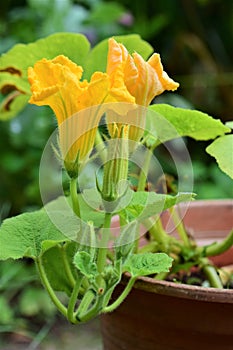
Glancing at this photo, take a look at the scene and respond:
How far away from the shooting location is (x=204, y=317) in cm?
60

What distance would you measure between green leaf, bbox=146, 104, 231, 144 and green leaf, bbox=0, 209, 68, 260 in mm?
150

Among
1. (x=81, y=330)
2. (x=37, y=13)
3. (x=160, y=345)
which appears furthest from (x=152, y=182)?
(x=37, y=13)

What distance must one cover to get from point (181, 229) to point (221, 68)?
130 cm

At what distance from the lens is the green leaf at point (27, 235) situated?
21.5 inches

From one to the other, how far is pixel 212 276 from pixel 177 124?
176mm

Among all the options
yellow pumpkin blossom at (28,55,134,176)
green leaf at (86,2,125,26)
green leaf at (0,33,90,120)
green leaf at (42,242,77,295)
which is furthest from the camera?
green leaf at (86,2,125,26)

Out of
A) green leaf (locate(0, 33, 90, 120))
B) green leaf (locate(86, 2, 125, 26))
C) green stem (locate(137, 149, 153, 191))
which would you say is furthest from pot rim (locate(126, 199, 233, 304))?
green leaf (locate(86, 2, 125, 26))

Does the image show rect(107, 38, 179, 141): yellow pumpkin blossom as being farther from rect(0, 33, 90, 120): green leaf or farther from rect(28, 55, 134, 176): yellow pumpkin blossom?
rect(0, 33, 90, 120): green leaf

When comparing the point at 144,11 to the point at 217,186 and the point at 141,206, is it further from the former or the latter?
the point at 141,206

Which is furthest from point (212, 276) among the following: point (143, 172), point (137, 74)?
point (137, 74)

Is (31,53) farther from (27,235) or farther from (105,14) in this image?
(105,14)

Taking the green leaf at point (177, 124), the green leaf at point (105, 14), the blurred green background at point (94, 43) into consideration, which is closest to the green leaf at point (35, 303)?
the blurred green background at point (94, 43)

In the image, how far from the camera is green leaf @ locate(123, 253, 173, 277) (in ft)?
1.76

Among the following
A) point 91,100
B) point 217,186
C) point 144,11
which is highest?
point 91,100
